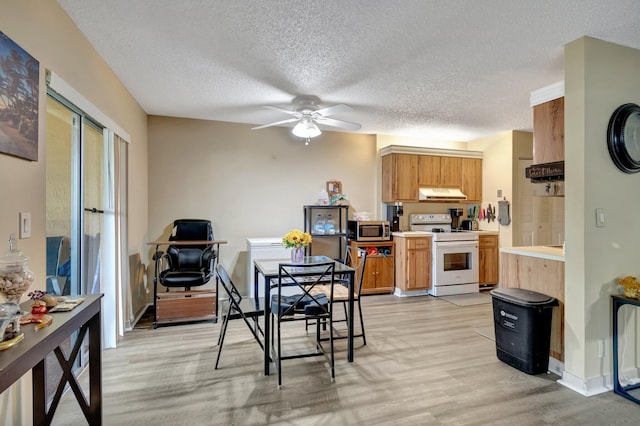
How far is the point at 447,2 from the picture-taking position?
1979 mm

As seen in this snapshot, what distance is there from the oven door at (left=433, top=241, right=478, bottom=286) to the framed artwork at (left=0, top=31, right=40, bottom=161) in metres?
4.78

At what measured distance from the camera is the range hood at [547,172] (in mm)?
2760

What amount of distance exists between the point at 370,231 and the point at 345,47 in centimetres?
298

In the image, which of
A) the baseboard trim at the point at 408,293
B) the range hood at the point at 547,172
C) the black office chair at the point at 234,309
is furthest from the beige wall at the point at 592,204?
the baseboard trim at the point at 408,293

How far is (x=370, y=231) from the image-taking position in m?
4.96

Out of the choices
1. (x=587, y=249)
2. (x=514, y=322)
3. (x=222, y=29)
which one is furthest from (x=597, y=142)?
(x=222, y=29)

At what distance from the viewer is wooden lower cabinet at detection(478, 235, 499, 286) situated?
17.2 ft

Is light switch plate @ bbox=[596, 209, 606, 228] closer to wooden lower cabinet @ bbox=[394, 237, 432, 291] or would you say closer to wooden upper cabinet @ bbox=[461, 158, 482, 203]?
wooden lower cabinet @ bbox=[394, 237, 432, 291]

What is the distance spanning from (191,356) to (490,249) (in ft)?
15.6

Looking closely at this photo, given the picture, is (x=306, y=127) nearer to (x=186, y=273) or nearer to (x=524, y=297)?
(x=186, y=273)

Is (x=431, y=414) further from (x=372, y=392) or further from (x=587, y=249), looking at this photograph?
(x=587, y=249)

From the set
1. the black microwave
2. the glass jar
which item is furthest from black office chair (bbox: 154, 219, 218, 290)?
the glass jar

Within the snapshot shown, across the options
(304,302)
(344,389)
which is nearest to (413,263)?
(304,302)

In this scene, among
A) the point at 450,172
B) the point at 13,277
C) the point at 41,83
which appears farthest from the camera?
the point at 450,172
